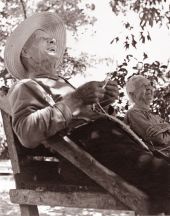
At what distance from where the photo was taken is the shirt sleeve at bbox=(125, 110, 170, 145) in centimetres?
314

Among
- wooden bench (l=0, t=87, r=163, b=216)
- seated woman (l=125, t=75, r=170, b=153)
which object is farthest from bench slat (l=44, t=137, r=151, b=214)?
seated woman (l=125, t=75, r=170, b=153)

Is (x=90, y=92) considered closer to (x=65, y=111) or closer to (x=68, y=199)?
(x=65, y=111)

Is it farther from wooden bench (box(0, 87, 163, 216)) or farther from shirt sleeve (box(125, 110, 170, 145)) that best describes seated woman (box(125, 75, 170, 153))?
wooden bench (box(0, 87, 163, 216))

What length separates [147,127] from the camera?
3225 millimetres

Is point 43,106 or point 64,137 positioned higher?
point 43,106

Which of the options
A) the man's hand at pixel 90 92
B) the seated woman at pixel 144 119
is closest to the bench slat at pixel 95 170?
the man's hand at pixel 90 92

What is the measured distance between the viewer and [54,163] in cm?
256

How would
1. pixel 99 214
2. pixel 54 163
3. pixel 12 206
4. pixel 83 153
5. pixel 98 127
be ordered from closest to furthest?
pixel 83 153
pixel 98 127
pixel 54 163
pixel 99 214
pixel 12 206

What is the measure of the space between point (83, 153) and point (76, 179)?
0.86 feet

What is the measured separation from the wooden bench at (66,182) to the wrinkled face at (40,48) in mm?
494

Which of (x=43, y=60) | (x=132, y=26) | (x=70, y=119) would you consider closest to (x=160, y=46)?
(x=132, y=26)

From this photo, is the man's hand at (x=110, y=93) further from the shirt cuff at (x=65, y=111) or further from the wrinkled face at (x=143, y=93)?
the wrinkled face at (x=143, y=93)

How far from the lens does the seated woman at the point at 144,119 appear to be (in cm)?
315

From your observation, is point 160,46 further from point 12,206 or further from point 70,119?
point 70,119
